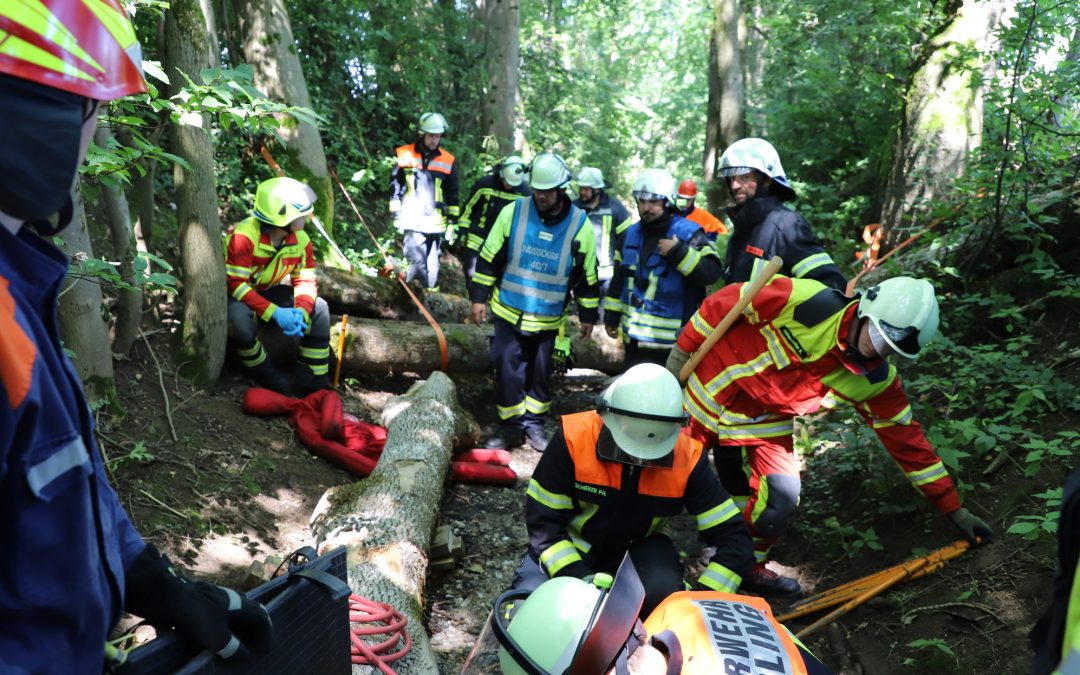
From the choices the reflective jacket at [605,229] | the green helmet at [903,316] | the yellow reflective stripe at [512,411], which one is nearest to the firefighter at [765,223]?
the green helmet at [903,316]

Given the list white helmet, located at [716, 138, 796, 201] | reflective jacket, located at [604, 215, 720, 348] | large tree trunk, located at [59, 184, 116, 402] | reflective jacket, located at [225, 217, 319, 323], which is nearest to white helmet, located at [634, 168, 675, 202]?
reflective jacket, located at [604, 215, 720, 348]

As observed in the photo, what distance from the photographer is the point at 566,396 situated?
7238mm

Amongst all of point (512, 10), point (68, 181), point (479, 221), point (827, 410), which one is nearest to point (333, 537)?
point (68, 181)

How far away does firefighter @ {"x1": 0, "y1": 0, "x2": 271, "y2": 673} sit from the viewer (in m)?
1.07

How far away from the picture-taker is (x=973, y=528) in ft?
11.4

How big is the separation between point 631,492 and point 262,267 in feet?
12.4

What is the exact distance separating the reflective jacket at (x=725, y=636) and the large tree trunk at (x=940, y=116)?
A: 220 inches

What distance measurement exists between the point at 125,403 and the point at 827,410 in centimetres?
478

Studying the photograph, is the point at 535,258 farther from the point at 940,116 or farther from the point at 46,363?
the point at 46,363

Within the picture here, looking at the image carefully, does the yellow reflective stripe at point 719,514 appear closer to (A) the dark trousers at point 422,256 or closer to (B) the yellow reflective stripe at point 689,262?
(B) the yellow reflective stripe at point 689,262

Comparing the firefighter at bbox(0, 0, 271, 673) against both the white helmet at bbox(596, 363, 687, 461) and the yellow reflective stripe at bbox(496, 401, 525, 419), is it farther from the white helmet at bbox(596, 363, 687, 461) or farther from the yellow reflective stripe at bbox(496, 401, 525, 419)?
the yellow reflective stripe at bbox(496, 401, 525, 419)

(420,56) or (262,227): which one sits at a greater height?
(420,56)

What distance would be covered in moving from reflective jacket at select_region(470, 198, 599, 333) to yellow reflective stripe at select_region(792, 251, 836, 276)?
5.78 feet

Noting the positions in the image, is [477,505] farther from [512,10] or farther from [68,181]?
[512,10]
